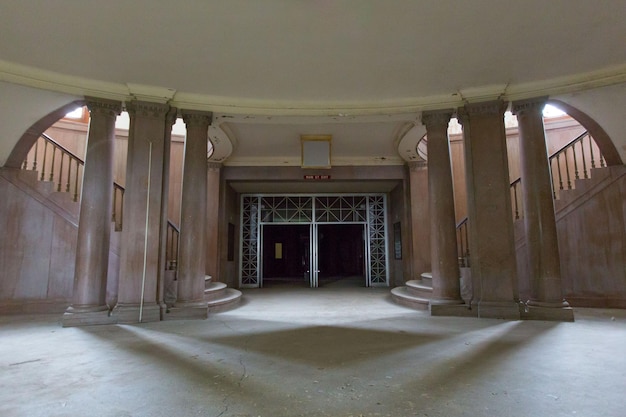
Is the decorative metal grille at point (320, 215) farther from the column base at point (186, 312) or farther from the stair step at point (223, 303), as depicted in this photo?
the column base at point (186, 312)

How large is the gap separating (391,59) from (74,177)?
6261mm

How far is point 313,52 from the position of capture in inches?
160

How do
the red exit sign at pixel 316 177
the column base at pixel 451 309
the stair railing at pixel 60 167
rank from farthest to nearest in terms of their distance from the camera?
the red exit sign at pixel 316 177 < the stair railing at pixel 60 167 < the column base at pixel 451 309

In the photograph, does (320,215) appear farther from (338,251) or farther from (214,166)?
(338,251)

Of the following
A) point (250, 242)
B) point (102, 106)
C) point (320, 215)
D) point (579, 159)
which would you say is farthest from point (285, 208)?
point (579, 159)

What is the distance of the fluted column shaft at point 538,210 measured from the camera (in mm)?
4688

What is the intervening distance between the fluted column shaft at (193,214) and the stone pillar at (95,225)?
99 cm

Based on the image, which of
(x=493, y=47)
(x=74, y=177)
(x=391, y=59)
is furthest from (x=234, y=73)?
(x=74, y=177)

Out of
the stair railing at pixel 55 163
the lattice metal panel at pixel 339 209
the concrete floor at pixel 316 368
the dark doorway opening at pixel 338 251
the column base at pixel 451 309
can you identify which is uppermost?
the stair railing at pixel 55 163

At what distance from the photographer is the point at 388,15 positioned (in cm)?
343

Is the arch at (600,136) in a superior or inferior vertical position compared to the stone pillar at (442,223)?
superior

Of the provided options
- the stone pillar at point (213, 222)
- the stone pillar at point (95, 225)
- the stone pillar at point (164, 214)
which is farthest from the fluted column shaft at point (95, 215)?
the stone pillar at point (213, 222)

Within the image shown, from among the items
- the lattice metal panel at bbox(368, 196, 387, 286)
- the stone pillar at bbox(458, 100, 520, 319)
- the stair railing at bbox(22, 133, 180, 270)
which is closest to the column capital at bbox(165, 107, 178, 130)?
the stair railing at bbox(22, 133, 180, 270)

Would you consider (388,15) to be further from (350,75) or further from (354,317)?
(354,317)
